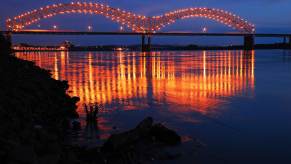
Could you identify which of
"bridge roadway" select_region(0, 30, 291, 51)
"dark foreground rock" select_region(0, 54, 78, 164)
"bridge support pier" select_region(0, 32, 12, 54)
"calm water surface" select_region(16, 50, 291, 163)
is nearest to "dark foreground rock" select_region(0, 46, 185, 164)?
"dark foreground rock" select_region(0, 54, 78, 164)

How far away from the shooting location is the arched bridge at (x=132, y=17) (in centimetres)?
10119

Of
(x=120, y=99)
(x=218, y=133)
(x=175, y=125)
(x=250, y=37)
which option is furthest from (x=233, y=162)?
(x=250, y=37)

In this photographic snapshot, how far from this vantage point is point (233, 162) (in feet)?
24.1

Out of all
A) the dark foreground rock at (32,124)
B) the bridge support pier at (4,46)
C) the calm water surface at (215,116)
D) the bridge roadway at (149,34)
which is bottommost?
the calm water surface at (215,116)

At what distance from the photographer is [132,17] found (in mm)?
108812

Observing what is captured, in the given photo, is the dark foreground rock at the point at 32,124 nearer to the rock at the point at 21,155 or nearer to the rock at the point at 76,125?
the rock at the point at 21,155

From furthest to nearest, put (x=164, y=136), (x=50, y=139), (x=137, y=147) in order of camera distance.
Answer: (x=164, y=136) < (x=137, y=147) < (x=50, y=139)

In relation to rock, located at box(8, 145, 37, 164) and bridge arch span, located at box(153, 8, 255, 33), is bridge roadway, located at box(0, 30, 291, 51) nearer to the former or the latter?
bridge arch span, located at box(153, 8, 255, 33)

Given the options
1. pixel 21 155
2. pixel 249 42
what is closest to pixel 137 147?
pixel 21 155

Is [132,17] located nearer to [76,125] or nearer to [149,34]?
[149,34]

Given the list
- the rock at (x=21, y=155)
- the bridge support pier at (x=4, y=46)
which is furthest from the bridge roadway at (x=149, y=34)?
the rock at (x=21, y=155)

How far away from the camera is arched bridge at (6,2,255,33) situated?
101188mm

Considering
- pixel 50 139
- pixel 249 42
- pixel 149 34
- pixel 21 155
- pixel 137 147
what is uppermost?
pixel 149 34

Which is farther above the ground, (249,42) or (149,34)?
(149,34)
